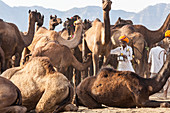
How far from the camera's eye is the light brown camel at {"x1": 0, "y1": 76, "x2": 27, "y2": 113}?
4508 millimetres

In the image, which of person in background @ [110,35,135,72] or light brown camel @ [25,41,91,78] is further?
light brown camel @ [25,41,91,78]

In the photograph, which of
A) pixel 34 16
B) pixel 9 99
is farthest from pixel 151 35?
pixel 9 99

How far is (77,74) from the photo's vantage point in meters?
13.3

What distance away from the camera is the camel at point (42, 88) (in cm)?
541

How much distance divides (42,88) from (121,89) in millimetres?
1644

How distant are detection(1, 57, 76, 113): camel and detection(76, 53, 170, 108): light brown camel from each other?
3.31 feet

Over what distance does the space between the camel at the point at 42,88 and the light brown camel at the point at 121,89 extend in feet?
3.31

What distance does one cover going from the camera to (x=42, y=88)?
552 centimetres

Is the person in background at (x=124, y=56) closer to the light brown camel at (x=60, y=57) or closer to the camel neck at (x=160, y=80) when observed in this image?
the light brown camel at (x=60, y=57)

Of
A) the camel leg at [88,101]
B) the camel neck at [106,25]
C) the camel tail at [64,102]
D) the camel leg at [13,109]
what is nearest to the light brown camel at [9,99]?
the camel leg at [13,109]

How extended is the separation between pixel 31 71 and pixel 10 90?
114 cm

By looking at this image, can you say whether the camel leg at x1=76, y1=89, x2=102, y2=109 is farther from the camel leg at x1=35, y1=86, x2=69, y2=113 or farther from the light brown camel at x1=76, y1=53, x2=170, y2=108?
the camel leg at x1=35, y1=86, x2=69, y2=113

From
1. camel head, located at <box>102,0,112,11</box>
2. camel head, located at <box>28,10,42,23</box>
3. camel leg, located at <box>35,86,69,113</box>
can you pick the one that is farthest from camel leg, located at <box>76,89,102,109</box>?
camel head, located at <box>28,10,42,23</box>

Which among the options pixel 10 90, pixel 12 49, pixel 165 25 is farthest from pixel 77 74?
pixel 10 90
